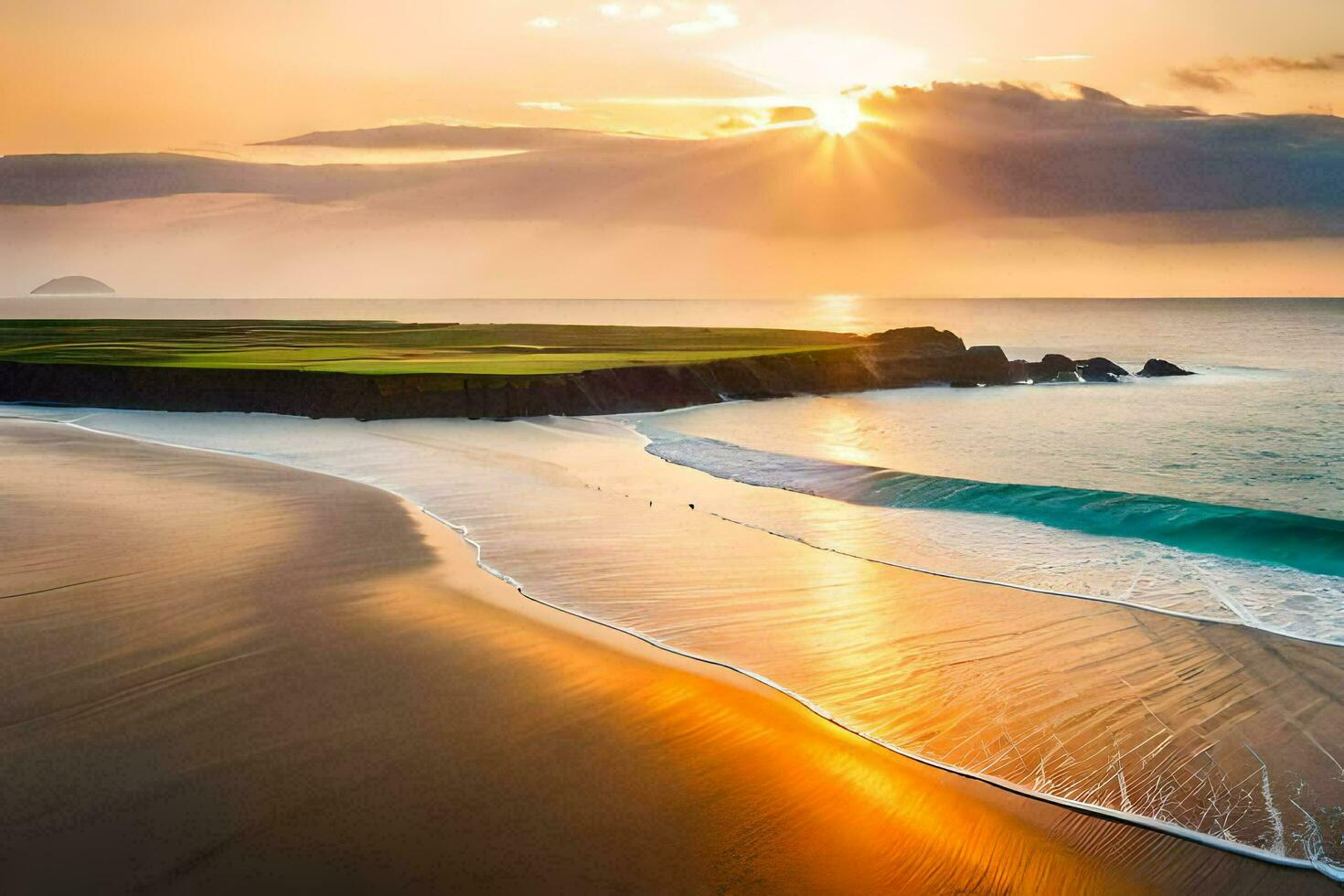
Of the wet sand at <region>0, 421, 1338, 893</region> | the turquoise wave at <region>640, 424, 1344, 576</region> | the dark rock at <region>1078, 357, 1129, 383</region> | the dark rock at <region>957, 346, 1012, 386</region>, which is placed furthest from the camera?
the dark rock at <region>1078, 357, 1129, 383</region>

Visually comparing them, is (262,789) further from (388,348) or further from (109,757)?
(388,348)

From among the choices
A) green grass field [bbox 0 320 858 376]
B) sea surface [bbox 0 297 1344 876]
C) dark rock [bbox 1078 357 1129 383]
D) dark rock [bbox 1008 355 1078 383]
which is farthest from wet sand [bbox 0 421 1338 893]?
dark rock [bbox 1078 357 1129 383]

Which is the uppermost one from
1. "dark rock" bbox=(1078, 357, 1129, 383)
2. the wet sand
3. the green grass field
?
the green grass field

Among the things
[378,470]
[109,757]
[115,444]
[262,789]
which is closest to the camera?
[262,789]

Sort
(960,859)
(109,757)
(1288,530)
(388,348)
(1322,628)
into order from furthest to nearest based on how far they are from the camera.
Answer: (388,348) < (1288,530) < (1322,628) < (109,757) < (960,859)

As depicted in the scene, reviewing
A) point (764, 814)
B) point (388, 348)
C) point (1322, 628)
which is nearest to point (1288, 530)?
point (1322, 628)

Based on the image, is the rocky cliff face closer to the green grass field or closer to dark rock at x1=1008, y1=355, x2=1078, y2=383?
the green grass field

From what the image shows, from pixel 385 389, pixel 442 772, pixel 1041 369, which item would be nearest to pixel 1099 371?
pixel 1041 369
